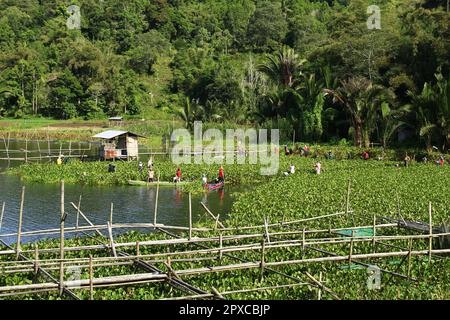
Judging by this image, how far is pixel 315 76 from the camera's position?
141ft

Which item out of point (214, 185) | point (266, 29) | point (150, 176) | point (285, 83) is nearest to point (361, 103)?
point (285, 83)

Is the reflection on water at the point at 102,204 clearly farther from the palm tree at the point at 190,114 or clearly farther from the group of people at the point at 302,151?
the palm tree at the point at 190,114

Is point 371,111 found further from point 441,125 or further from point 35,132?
point 35,132

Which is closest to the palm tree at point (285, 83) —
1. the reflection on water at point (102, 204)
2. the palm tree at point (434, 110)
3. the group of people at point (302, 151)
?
the group of people at point (302, 151)

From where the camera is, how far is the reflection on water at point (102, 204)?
19.2 meters

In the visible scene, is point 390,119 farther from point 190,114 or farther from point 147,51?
point 147,51

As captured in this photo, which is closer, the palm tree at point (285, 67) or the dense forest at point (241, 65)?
the dense forest at point (241, 65)

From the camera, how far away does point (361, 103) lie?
36.4 meters

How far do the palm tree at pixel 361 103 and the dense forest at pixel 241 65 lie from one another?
67mm

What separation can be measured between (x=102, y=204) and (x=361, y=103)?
19.8 metres

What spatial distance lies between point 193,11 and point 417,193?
215 feet

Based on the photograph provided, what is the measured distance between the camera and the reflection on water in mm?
19172

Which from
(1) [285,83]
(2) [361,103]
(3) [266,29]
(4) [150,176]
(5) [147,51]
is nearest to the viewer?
(4) [150,176]
